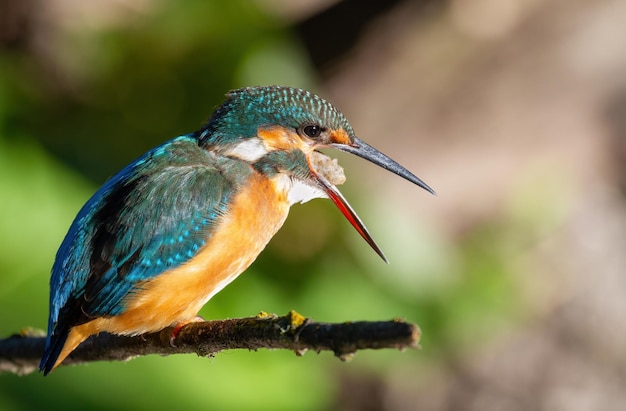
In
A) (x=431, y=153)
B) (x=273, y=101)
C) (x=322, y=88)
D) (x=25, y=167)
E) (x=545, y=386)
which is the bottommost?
(x=545, y=386)

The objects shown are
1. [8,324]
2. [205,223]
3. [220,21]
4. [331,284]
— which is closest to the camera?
[205,223]

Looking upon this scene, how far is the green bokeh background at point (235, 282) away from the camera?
126 inches

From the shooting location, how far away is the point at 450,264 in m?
3.84

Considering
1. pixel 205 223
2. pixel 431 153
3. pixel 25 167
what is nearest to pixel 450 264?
pixel 431 153

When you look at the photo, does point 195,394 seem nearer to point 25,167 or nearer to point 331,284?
point 331,284

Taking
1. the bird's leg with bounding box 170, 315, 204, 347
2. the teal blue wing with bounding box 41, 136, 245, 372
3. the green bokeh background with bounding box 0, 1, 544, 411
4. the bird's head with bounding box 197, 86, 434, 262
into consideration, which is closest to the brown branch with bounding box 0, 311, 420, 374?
the bird's leg with bounding box 170, 315, 204, 347

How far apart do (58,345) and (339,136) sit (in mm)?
796

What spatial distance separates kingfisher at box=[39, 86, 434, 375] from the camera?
6.38ft

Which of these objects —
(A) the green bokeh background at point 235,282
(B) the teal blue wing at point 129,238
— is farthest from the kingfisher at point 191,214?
(A) the green bokeh background at point 235,282

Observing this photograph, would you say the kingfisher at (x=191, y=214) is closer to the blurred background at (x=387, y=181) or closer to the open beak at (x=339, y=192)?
the open beak at (x=339, y=192)

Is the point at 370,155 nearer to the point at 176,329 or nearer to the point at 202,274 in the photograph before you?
the point at 202,274

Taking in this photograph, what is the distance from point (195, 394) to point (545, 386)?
242 centimetres

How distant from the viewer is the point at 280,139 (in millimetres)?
2117

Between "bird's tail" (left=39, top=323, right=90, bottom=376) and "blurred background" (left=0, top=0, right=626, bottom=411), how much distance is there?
47.7 inches
